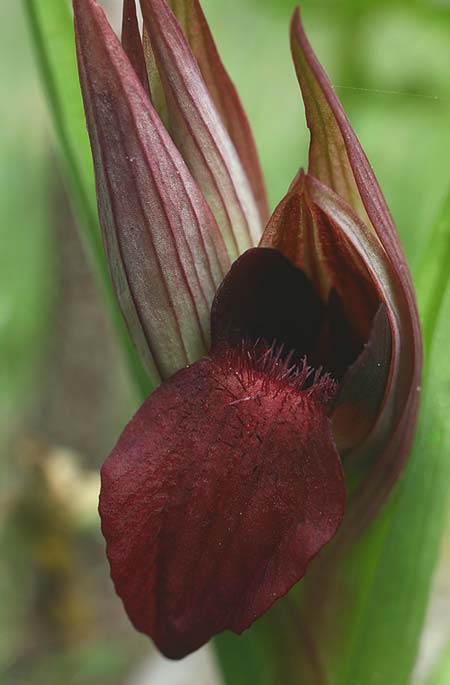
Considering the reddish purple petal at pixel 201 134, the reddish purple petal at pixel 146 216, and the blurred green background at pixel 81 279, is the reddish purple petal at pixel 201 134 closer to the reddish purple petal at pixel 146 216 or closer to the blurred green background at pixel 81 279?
the reddish purple petal at pixel 146 216

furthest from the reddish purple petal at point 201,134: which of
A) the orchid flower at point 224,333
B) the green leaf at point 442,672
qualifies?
the green leaf at point 442,672

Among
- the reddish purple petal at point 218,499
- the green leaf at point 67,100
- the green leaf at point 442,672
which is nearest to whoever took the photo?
the reddish purple petal at point 218,499

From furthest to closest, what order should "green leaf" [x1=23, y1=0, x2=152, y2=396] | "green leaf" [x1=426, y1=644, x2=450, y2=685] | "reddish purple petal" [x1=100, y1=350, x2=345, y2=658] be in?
"green leaf" [x1=426, y1=644, x2=450, y2=685], "green leaf" [x1=23, y1=0, x2=152, y2=396], "reddish purple petal" [x1=100, y1=350, x2=345, y2=658]

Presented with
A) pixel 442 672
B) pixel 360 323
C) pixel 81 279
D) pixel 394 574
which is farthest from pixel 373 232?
pixel 81 279

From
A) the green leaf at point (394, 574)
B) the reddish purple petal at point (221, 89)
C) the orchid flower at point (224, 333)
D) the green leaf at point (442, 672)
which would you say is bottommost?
the green leaf at point (442, 672)

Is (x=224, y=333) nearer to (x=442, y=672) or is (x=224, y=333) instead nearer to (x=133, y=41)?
(x=133, y=41)

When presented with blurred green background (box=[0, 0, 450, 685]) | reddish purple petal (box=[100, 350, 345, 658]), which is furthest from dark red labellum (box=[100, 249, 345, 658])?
blurred green background (box=[0, 0, 450, 685])

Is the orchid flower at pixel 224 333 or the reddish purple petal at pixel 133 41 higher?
the reddish purple petal at pixel 133 41

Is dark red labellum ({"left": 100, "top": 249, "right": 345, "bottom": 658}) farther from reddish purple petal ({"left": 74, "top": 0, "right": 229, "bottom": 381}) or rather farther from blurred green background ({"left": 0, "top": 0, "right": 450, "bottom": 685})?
blurred green background ({"left": 0, "top": 0, "right": 450, "bottom": 685})

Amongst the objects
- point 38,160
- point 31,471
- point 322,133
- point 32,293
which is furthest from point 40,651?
point 322,133
